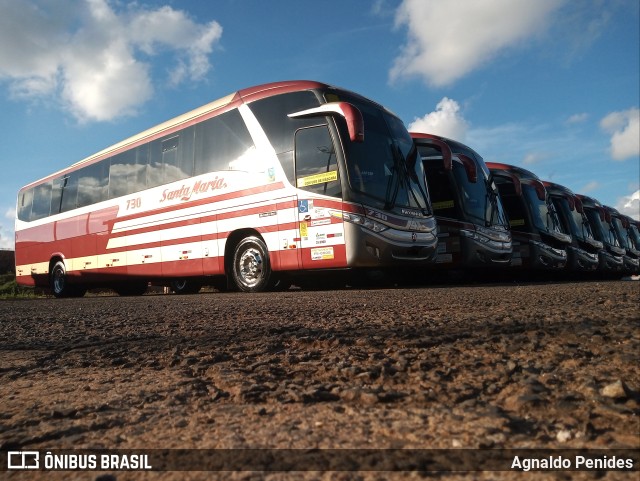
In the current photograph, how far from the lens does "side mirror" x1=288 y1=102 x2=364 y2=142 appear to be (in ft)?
22.7

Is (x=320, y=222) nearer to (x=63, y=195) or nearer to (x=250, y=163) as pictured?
(x=250, y=163)

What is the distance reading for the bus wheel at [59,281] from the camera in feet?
43.8

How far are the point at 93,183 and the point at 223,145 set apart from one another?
5.04 metres

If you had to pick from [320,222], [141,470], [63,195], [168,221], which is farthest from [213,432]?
[63,195]

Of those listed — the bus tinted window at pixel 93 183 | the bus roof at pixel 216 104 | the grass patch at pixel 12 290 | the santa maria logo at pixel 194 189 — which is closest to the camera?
the bus roof at pixel 216 104

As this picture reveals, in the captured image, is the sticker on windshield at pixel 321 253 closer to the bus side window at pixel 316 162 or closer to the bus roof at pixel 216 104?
the bus side window at pixel 316 162

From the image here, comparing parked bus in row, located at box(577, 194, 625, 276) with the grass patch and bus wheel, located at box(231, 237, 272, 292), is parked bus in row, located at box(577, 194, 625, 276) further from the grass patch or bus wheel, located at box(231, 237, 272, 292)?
the grass patch

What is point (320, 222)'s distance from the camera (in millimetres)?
7340

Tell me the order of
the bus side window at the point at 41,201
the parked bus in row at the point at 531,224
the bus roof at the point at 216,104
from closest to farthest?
the bus roof at the point at 216,104 → the parked bus in row at the point at 531,224 → the bus side window at the point at 41,201

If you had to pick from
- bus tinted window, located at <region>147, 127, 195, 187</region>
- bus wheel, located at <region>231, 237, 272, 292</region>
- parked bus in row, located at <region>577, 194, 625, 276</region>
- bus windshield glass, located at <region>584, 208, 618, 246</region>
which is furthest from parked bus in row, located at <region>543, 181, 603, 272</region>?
bus tinted window, located at <region>147, 127, 195, 187</region>

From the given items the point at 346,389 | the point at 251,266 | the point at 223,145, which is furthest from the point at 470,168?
the point at 346,389

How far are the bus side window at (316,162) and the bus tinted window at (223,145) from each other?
33.8 inches

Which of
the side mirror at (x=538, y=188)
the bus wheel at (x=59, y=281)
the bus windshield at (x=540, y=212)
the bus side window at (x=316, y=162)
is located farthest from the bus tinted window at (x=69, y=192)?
the side mirror at (x=538, y=188)

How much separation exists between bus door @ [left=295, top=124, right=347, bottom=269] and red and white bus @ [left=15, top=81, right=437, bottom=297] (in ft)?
0.05
